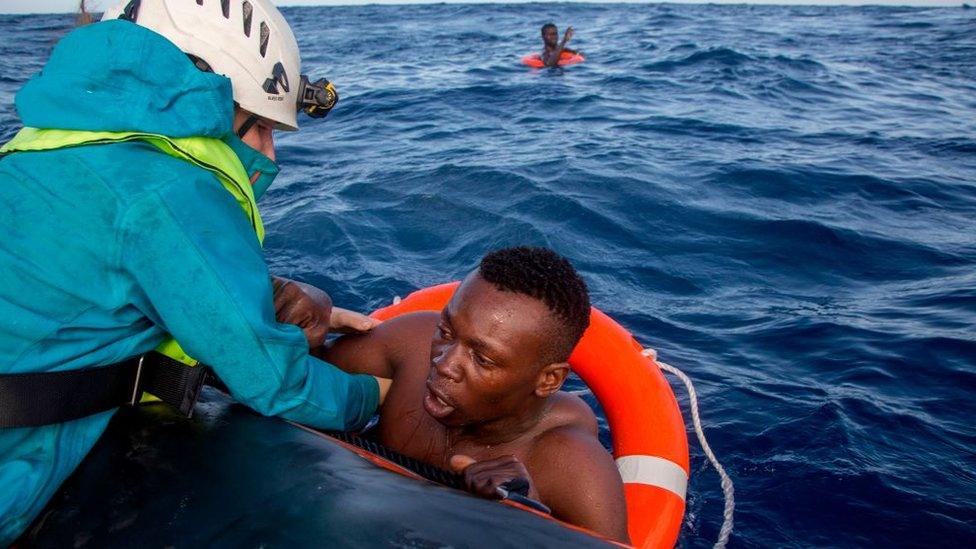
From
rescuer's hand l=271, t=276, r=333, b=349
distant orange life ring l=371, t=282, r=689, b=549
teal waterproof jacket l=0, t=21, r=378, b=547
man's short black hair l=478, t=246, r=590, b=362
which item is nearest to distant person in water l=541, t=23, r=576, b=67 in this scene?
distant orange life ring l=371, t=282, r=689, b=549

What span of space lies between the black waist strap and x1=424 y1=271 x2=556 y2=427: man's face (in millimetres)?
695

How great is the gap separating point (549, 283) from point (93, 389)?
1267mm

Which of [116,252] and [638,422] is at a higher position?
[116,252]

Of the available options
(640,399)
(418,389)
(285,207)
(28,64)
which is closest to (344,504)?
(418,389)

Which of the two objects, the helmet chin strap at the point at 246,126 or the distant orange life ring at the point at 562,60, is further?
the distant orange life ring at the point at 562,60

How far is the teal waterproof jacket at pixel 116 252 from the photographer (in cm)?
184

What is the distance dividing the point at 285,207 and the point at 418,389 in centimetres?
495

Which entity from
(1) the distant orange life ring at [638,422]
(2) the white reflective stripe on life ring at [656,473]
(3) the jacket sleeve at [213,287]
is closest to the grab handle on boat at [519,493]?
(3) the jacket sleeve at [213,287]

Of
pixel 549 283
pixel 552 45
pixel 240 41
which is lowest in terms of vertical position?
pixel 552 45

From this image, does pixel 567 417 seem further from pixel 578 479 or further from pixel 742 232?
pixel 742 232

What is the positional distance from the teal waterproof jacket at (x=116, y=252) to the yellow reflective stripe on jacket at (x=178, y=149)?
1.0 inches

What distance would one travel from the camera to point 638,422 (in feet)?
10.4

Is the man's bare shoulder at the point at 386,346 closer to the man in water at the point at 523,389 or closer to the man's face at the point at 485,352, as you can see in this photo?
the man in water at the point at 523,389

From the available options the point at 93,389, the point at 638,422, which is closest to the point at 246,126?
the point at 93,389
